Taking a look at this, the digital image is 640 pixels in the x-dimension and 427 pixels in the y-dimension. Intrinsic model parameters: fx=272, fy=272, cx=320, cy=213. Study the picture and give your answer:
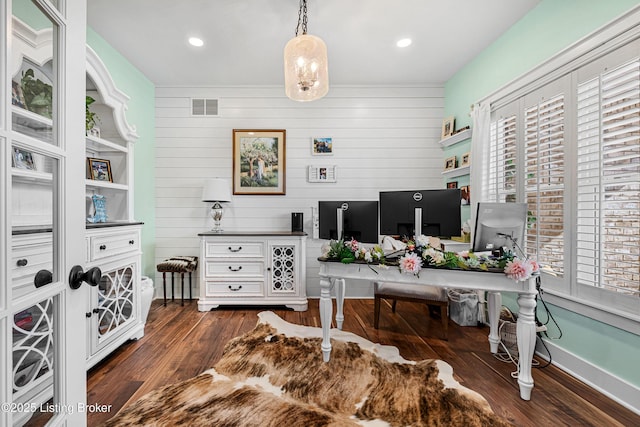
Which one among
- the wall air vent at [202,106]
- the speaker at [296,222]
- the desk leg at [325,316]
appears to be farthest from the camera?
the wall air vent at [202,106]

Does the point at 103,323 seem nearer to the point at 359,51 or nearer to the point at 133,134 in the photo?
the point at 133,134

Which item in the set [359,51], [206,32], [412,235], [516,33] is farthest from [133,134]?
[516,33]

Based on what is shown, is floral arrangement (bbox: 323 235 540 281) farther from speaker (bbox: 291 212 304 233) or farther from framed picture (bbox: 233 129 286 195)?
framed picture (bbox: 233 129 286 195)

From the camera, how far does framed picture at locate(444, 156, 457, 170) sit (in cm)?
356

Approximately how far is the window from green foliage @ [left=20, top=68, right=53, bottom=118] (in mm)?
2872

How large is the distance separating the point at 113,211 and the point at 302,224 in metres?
2.13

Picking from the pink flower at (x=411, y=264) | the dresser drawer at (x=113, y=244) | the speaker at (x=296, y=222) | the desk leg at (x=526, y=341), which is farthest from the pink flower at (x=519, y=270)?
the dresser drawer at (x=113, y=244)

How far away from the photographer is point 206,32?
9.01 ft

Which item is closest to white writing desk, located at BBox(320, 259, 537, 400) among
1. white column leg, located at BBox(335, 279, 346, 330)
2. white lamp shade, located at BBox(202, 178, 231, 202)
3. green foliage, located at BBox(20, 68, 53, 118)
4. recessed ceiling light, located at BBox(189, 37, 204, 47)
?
white column leg, located at BBox(335, 279, 346, 330)

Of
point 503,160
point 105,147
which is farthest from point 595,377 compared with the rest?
point 105,147

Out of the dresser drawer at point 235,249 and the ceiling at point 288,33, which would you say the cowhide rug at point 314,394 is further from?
the ceiling at point 288,33

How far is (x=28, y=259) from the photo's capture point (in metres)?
0.68

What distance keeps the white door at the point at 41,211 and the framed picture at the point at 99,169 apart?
6.57 feet

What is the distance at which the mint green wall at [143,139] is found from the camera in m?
3.22
